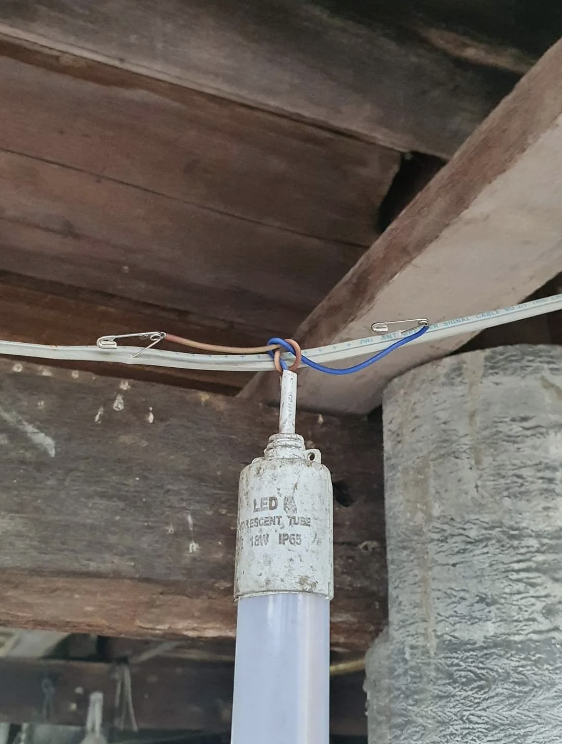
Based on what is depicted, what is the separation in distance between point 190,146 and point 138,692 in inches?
50.6

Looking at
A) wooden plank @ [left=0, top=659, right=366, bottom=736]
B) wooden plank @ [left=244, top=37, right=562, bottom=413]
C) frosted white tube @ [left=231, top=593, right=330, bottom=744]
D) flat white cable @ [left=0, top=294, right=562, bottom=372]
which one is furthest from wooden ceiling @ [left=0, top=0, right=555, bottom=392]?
wooden plank @ [left=0, top=659, right=366, bottom=736]

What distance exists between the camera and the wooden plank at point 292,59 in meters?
0.69

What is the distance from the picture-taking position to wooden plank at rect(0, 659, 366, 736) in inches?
63.3

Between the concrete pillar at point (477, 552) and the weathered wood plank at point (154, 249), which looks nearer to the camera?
the concrete pillar at point (477, 552)

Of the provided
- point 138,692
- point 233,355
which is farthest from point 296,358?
point 138,692

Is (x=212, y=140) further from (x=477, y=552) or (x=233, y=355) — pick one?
(x=477, y=552)

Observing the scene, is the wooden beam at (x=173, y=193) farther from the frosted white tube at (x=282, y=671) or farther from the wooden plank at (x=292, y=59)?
the frosted white tube at (x=282, y=671)

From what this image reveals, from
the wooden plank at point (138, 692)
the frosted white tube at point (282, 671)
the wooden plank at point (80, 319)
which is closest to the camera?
the frosted white tube at point (282, 671)

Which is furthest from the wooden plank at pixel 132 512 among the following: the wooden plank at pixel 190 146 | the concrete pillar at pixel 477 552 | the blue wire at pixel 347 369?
the blue wire at pixel 347 369

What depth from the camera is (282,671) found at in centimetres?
49

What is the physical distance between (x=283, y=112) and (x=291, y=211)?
0.51 feet

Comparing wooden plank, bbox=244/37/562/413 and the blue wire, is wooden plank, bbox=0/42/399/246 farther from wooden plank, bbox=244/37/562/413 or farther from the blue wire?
the blue wire

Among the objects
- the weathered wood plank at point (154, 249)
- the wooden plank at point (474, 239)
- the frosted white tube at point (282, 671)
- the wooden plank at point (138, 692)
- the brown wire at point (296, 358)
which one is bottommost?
the frosted white tube at point (282, 671)

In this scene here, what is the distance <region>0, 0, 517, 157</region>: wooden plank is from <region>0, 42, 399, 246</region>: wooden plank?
0.05 metres
